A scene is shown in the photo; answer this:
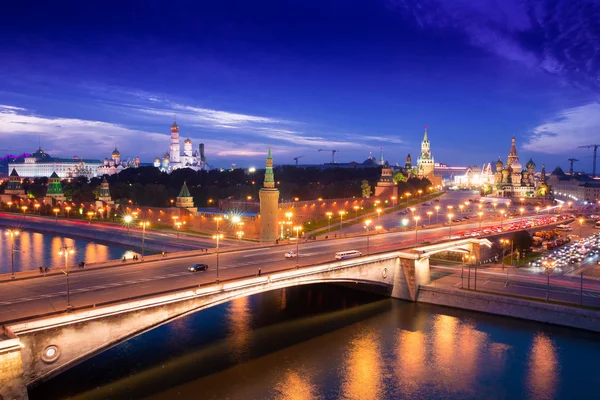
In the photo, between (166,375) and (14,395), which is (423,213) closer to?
(166,375)

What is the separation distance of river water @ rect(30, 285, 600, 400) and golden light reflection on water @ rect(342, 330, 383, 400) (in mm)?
45

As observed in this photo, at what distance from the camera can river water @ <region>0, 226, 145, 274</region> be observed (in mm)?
43688

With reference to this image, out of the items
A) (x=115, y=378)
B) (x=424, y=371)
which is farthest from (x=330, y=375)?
(x=115, y=378)

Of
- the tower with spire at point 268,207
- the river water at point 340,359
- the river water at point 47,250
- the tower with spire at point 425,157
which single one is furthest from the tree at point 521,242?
the tower with spire at point 425,157

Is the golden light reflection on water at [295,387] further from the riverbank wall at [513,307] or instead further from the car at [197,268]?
the riverbank wall at [513,307]

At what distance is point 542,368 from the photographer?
22.2 metres

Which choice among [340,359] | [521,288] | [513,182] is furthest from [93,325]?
[513,182]

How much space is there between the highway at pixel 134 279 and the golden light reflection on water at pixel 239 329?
316 centimetres

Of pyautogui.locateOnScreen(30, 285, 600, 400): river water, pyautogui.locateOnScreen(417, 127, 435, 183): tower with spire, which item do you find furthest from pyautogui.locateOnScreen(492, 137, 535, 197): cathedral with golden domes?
pyautogui.locateOnScreen(30, 285, 600, 400): river water

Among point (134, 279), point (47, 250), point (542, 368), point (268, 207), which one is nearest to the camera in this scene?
point (542, 368)

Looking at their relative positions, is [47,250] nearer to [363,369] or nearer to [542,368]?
[363,369]

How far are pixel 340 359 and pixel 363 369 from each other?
1.50m

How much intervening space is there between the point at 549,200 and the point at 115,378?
3870 inches

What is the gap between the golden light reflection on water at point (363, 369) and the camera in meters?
19.6
